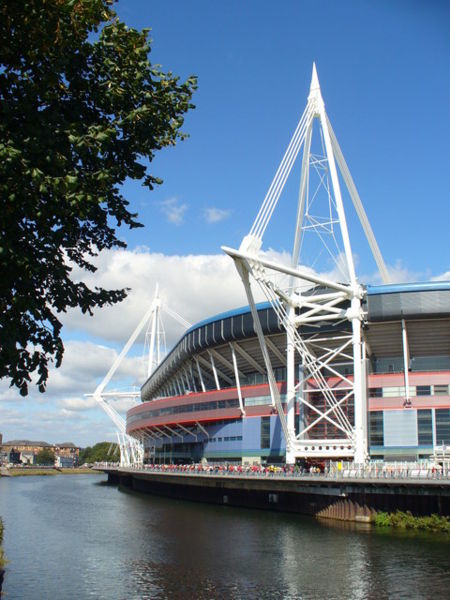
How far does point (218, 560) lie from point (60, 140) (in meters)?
21.9

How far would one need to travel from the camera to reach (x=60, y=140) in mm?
15414

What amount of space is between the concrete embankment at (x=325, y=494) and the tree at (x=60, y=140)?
3235cm

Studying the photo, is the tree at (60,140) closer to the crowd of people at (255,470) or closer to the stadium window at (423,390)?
the crowd of people at (255,470)

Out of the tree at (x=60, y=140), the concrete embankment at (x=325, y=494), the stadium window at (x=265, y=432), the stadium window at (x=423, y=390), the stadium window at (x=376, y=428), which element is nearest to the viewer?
the tree at (x=60, y=140)

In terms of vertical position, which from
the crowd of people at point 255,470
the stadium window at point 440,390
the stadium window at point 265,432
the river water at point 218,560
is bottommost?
the river water at point 218,560

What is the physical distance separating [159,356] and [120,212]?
110 m

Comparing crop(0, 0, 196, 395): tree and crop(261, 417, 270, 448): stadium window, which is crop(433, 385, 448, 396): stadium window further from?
crop(0, 0, 196, 395): tree

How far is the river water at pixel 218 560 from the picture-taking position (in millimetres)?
24219

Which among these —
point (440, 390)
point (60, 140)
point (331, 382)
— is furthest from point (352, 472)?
point (60, 140)

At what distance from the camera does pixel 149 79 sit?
1691 centimetres

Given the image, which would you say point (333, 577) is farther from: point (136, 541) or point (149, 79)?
point (149, 79)

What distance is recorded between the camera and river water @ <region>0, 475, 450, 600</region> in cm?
2422

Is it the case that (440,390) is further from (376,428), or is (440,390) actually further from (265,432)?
(265,432)

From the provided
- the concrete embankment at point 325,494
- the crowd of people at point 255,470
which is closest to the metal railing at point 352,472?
the crowd of people at point 255,470
